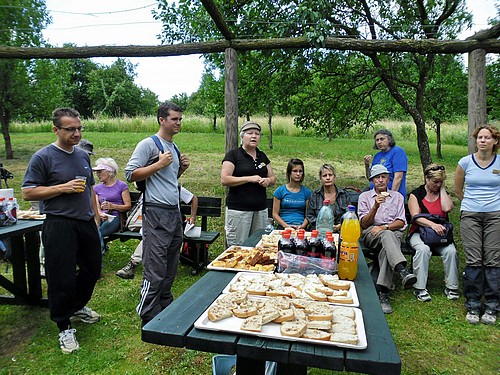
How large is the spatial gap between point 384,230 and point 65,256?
3.16m

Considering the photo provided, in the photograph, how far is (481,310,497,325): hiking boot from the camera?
3.90m

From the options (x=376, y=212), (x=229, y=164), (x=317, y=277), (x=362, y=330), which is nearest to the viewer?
(x=362, y=330)

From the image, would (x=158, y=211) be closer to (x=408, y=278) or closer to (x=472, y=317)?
(x=408, y=278)

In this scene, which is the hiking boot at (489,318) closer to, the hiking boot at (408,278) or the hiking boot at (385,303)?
the hiking boot at (408,278)

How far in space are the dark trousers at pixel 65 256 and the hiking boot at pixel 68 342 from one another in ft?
0.20

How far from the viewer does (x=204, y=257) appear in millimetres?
5355

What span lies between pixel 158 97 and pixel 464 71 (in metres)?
47.3

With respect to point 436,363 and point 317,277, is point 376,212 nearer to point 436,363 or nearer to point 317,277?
point 436,363

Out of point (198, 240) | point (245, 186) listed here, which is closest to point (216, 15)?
point (245, 186)

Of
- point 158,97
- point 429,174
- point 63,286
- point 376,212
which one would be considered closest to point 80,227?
point 63,286

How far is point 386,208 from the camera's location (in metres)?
4.60

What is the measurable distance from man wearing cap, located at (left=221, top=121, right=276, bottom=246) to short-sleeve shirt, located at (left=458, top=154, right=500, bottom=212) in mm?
2008

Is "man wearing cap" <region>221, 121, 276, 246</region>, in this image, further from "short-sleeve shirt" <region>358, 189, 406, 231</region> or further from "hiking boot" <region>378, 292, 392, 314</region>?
"hiking boot" <region>378, 292, 392, 314</region>

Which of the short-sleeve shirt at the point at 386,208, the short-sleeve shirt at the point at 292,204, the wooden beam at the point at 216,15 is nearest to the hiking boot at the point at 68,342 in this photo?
the short-sleeve shirt at the point at 292,204
